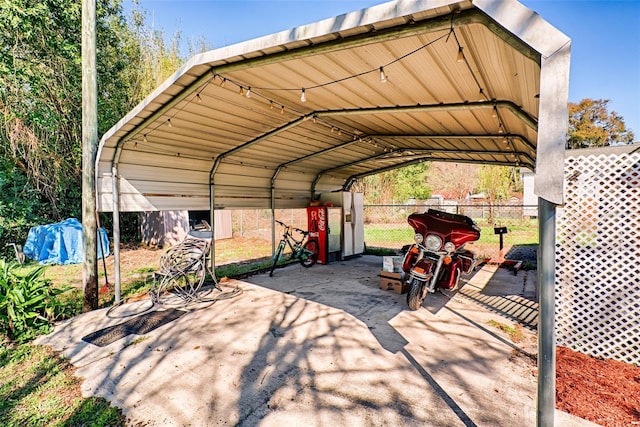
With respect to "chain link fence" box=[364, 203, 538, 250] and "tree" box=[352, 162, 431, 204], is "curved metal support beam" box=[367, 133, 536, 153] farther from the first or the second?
"tree" box=[352, 162, 431, 204]

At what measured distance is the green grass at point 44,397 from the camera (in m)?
2.10

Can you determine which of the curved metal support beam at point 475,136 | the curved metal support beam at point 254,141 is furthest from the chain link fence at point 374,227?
the curved metal support beam at point 254,141

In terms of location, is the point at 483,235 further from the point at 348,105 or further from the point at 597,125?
the point at 597,125

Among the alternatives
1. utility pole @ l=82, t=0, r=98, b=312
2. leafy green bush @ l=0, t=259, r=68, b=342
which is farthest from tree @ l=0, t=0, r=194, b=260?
leafy green bush @ l=0, t=259, r=68, b=342

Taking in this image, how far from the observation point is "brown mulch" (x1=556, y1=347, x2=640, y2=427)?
209 centimetres

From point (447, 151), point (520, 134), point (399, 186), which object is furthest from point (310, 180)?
point (399, 186)

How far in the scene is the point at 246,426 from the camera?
202cm

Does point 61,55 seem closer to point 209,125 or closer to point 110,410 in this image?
point 209,125

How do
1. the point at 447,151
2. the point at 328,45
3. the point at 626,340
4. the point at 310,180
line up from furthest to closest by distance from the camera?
the point at 310,180
the point at 447,151
the point at 626,340
the point at 328,45

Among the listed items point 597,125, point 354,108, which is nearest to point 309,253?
point 354,108

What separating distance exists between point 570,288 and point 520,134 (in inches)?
99.0

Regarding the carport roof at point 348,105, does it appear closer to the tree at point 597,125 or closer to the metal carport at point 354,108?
the metal carport at point 354,108

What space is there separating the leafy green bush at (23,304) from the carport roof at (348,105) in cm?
122

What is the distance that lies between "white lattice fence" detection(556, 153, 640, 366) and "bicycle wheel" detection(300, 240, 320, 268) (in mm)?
4841
